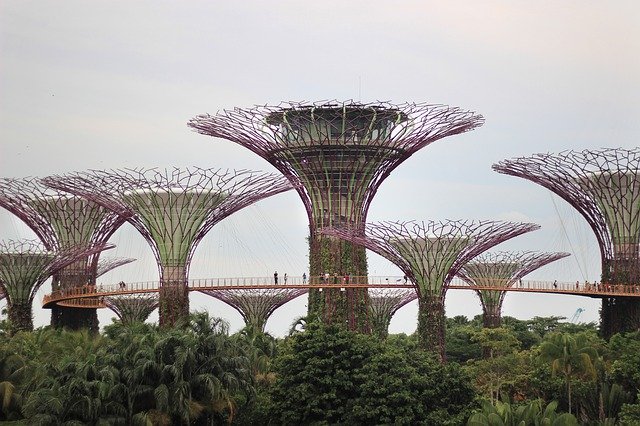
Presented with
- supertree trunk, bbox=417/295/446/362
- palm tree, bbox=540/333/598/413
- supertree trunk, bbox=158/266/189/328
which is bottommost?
palm tree, bbox=540/333/598/413

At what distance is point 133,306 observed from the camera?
8169 cm

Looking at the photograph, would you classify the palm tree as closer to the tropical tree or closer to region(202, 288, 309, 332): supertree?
the tropical tree

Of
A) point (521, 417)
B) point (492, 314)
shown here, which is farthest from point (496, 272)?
point (521, 417)

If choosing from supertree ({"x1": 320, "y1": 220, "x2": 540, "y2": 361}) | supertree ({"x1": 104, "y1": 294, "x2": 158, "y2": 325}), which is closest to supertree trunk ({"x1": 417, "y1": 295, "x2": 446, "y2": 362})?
supertree ({"x1": 320, "y1": 220, "x2": 540, "y2": 361})

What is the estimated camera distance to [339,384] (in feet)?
130

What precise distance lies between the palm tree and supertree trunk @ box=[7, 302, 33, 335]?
34458mm

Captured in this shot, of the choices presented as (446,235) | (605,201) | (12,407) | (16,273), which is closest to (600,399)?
(446,235)

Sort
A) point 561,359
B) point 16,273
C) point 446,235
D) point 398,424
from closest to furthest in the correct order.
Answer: point 398,424 → point 561,359 → point 446,235 → point 16,273

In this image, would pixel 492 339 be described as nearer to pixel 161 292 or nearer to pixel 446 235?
pixel 446 235

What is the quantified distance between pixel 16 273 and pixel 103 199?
1218cm

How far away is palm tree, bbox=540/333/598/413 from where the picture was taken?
137 feet

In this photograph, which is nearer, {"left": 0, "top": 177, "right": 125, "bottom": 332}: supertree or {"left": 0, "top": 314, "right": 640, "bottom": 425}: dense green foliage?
{"left": 0, "top": 314, "right": 640, "bottom": 425}: dense green foliage

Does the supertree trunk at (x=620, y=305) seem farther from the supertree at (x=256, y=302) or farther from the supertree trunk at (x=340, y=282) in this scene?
the supertree at (x=256, y=302)

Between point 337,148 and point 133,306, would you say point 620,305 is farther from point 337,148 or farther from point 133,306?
point 133,306
